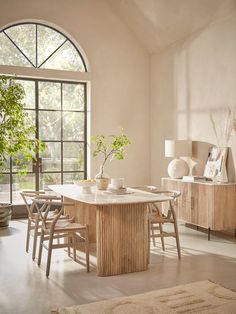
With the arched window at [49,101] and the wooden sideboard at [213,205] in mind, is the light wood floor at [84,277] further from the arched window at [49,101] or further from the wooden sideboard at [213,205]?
the arched window at [49,101]

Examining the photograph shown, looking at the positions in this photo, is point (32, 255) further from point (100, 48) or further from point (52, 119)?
point (100, 48)

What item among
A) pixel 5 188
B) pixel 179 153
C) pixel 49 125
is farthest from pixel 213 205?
pixel 5 188

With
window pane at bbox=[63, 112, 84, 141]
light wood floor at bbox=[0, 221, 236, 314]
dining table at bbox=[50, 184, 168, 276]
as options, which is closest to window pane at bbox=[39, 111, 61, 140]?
window pane at bbox=[63, 112, 84, 141]

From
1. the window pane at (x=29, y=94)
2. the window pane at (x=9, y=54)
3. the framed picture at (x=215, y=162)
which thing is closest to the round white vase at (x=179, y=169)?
the framed picture at (x=215, y=162)

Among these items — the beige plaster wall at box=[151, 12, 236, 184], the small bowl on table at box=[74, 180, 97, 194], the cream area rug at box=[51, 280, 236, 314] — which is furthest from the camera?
the beige plaster wall at box=[151, 12, 236, 184]

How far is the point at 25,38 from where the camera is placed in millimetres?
7863

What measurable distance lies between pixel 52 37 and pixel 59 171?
2.64 m

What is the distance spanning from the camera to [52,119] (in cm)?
820

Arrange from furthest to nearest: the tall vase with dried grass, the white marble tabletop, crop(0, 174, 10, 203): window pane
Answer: crop(0, 174, 10, 203): window pane
the tall vase with dried grass
the white marble tabletop

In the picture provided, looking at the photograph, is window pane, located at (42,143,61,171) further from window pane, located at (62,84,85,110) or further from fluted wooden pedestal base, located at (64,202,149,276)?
fluted wooden pedestal base, located at (64,202,149,276)

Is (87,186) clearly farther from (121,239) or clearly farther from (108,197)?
(121,239)

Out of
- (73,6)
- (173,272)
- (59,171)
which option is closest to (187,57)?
(73,6)

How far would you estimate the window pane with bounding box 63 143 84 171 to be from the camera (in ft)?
27.2

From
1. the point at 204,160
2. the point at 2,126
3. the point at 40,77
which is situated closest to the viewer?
the point at 2,126
